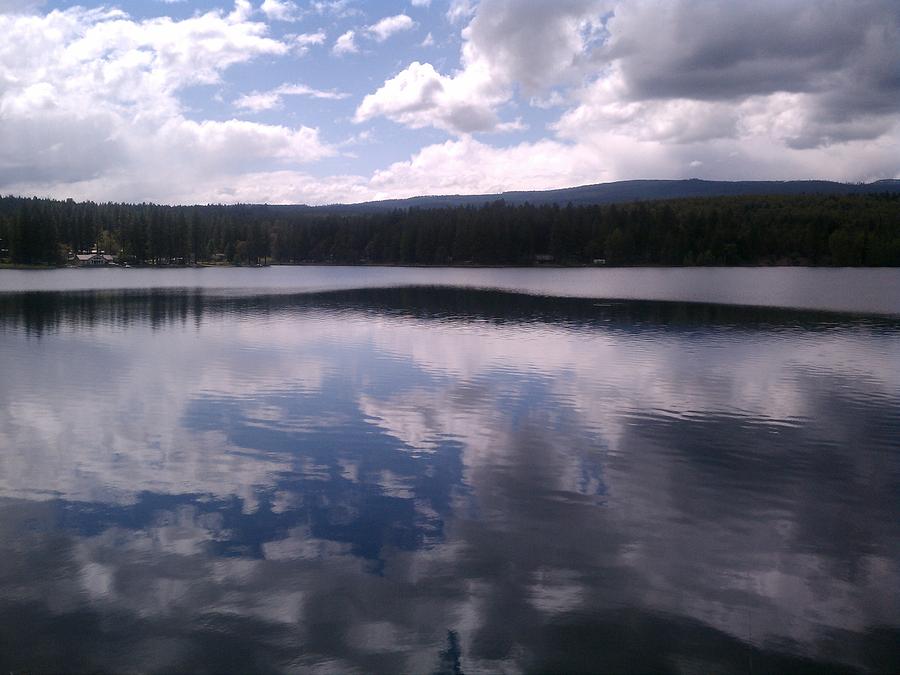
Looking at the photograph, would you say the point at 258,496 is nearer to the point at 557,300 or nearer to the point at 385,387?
the point at 385,387

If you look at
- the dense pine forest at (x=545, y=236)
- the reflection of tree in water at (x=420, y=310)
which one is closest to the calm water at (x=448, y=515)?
the reflection of tree in water at (x=420, y=310)

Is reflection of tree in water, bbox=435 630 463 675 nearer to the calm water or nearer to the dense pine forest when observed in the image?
the calm water

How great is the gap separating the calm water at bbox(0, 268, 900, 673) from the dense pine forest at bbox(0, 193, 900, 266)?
11292cm

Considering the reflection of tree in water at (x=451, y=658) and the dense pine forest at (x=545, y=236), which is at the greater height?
the dense pine forest at (x=545, y=236)

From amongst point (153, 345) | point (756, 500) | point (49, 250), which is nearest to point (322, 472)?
point (756, 500)

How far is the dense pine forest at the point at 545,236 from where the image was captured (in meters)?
125

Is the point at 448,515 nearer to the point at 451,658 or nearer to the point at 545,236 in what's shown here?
the point at 451,658

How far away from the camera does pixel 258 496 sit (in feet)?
38.3

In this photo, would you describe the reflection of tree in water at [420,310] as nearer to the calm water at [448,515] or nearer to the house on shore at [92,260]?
the calm water at [448,515]

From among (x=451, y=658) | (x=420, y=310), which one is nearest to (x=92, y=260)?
(x=420, y=310)

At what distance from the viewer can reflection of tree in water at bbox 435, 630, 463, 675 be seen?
7078 mm

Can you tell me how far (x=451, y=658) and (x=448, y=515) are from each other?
368 cm

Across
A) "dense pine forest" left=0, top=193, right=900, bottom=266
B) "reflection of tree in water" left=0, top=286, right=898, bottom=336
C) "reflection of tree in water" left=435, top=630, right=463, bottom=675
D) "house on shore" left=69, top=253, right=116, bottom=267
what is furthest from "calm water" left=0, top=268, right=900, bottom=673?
"house on shore" left=69, top=253, right=116, bottom=267

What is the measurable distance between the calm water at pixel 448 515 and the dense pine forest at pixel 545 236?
113 meters
